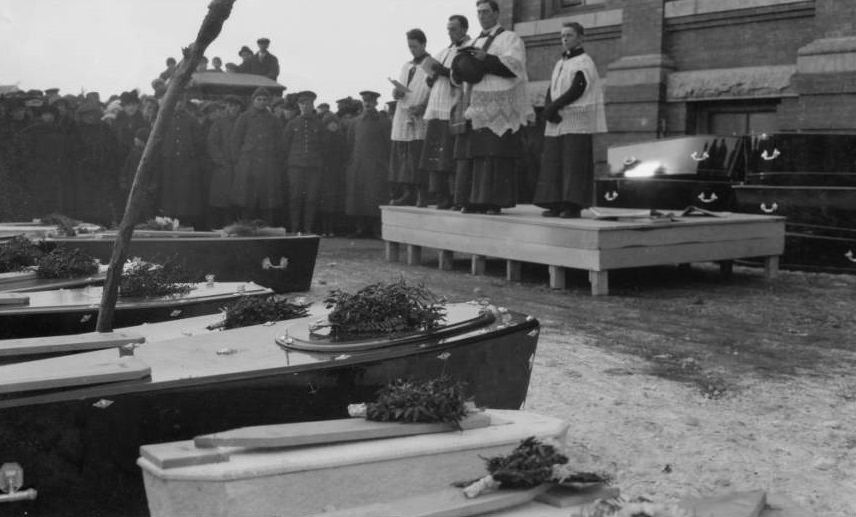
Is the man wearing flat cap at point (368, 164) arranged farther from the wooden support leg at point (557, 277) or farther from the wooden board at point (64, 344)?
the wooden board at point (64, 344)

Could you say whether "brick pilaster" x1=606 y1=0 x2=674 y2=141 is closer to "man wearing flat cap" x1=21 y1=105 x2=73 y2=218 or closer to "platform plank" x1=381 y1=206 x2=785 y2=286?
"platform plank" x1=381 y1=206 x2=785 y2=286

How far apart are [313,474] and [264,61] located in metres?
18.3

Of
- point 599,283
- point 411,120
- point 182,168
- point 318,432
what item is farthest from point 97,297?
point 182,168

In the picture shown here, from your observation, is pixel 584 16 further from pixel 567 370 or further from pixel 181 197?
pixel 567 370

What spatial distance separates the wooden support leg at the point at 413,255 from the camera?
12.0 m

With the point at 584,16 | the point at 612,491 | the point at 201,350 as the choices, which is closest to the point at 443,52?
the point at 584,16

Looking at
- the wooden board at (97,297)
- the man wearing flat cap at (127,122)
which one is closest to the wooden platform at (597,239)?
the wooden board at (97,297)

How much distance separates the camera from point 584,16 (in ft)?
51.9

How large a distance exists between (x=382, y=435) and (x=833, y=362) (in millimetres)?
4129

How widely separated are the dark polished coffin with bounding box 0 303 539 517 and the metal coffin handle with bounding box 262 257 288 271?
14.0ft

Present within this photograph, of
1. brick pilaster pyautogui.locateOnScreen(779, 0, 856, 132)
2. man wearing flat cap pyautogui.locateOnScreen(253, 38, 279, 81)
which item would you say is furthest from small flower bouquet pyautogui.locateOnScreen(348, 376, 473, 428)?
man wearing flat cap pyautogui.locateOnScreen(253, 38, 279, 81)

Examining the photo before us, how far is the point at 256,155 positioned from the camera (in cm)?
1567

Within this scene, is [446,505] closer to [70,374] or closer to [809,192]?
[70,374]

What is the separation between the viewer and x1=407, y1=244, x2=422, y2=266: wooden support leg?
12.0m
